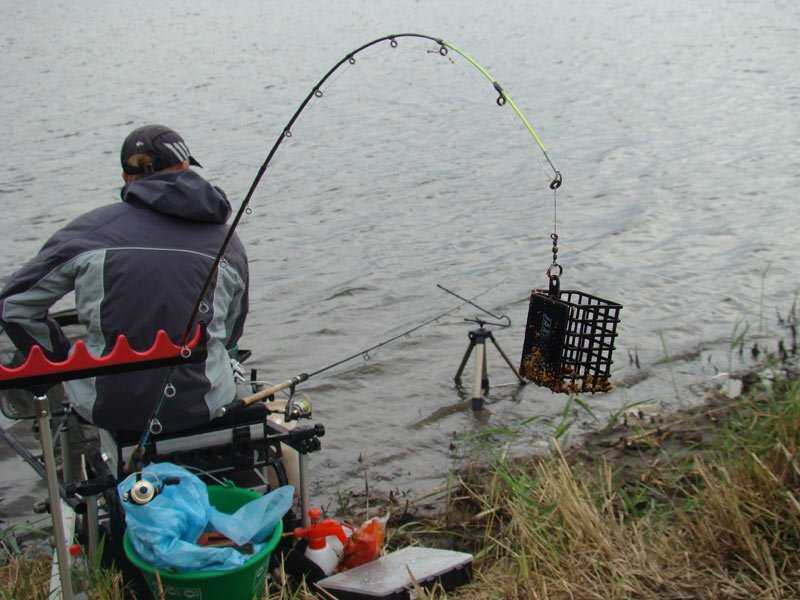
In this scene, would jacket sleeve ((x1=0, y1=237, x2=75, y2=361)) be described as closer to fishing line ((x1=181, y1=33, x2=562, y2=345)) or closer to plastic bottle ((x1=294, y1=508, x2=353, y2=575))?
fishing line ((x1=181, y1=33, x2=562, y2=345))

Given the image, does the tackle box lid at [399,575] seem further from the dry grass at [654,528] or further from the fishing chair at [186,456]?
the fishing chair at [186,456]

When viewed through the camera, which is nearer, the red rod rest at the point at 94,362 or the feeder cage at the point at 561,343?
the red rod rest at the point at 94,362

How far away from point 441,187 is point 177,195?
7429mm

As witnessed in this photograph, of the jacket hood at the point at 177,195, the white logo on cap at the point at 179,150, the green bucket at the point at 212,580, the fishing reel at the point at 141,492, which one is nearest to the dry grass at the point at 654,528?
the green bucket at the point at 212,580

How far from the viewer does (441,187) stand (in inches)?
413

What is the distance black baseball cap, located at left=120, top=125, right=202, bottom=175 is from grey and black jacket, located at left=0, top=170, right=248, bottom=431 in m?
0.08

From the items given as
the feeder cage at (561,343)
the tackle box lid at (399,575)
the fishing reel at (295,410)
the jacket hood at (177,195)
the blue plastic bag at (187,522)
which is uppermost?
the jacket hood at (177,195)

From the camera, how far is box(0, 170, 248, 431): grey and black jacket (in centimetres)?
312

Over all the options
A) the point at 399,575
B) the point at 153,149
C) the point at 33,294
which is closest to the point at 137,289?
the point at 33,294

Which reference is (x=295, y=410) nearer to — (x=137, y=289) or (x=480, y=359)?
(x=137, y=289)

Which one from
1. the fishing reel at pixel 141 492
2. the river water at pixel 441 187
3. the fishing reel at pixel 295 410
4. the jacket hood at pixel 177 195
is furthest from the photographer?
the river water at pixel 441 187

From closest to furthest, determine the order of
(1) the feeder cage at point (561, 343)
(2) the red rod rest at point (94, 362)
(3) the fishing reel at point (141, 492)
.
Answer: (2) the red rod rest at point (94, 362) → (3) the fishing reel at point (141, 492) → (1) the feeder cage at point (561, 343)

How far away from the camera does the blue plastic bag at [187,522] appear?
8.90 feet

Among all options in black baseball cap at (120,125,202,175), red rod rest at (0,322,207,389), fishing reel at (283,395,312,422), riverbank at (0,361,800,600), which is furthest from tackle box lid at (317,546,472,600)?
black baseball cap at (120,125,202,175)
